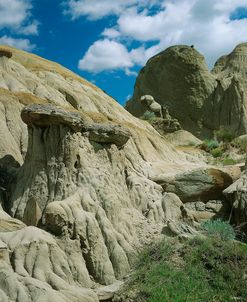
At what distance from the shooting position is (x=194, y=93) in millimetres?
53531

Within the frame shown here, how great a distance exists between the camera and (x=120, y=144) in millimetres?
22969

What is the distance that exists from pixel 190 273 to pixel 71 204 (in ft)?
12.8

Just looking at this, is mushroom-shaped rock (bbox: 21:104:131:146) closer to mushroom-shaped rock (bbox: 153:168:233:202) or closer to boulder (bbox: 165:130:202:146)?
mushroom-shaped rock (bbox: 153:168:233:202)

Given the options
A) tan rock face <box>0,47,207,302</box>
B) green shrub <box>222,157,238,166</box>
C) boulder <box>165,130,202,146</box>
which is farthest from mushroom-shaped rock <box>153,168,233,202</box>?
boulder <box>165,130,202,146</box>

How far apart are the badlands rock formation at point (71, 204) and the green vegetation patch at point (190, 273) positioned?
0.65 metres

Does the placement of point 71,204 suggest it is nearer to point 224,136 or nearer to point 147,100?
point 224,136

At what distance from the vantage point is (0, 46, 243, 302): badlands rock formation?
16438 mm

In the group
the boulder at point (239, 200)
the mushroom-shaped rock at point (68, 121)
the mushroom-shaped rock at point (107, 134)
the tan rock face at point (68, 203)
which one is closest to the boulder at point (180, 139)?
the tan rock face at point (68, 203)

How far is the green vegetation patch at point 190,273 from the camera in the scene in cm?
1709

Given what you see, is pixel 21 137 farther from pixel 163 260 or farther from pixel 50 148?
pixel 163 260

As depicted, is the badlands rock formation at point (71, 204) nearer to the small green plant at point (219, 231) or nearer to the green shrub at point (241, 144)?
the small green plant at point (219, 231)

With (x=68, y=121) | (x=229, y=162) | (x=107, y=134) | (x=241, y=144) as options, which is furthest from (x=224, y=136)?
(x=68, y=121)

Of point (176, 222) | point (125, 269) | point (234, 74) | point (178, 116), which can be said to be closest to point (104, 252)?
point (125, 269)

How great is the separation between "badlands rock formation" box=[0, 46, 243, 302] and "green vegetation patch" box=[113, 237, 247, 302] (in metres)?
0.65
